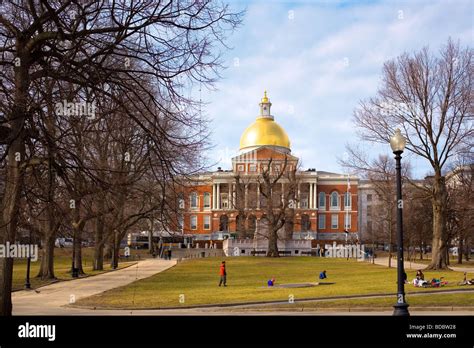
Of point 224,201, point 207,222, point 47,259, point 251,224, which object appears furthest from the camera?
point 207,222

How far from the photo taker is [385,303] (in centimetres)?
1984

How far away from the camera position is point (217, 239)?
10950 cm

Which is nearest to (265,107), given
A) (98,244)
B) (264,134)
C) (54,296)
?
(264,134)

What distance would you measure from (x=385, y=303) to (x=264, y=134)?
9161cm

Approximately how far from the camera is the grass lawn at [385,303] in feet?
63.6

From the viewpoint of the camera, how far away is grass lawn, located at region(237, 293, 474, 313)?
19.4 metres

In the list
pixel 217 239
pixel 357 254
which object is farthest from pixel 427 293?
pixel 217 239

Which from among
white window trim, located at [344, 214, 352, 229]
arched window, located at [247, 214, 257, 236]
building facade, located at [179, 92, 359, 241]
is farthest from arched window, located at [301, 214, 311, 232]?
arched window, located at [247, 214, 257, 236]

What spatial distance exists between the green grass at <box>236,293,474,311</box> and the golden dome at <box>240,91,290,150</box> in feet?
291

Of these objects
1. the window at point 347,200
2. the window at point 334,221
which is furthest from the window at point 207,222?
the window at point 347,200

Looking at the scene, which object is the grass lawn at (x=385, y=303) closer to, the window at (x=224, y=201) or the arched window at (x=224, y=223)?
the arched window at (x=224, y=223)

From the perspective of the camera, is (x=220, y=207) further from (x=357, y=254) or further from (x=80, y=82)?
(x=80, y=82)

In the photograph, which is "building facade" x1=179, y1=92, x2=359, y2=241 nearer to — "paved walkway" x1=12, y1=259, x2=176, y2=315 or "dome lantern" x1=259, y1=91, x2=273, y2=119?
"dome lantern" x1=259, y1=91, x2=273, y2=119

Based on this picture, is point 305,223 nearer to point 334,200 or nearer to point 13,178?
point 334,200
